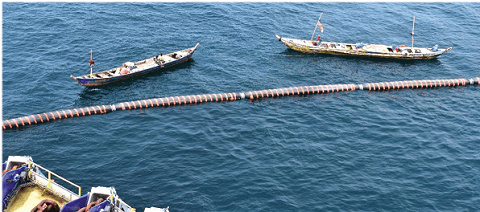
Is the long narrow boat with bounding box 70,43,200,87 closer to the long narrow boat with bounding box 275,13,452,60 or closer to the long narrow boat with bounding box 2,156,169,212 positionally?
the long narrow boat with bounding box 275,13,452,60

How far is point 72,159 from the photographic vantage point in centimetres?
6366

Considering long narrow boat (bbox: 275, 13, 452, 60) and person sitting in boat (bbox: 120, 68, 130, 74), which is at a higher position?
long narrow boat (bbox: 275, 13, 452, 60)

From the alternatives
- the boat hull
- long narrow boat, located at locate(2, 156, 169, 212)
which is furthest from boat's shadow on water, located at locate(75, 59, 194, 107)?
the boat hull

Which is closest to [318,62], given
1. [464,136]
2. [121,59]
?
[464,136]

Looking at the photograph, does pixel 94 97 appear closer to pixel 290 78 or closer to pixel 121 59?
pixel 121 59

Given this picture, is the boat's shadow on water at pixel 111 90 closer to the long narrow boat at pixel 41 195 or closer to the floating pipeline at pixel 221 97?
the floating pipeline at pixel 221 97

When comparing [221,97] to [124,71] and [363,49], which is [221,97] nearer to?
[124,71]

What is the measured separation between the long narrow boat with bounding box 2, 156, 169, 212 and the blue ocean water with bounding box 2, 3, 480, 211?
540cm

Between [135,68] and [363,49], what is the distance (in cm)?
4850

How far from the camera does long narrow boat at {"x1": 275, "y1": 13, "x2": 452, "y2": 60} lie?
99.8 meters

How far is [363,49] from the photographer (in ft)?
328

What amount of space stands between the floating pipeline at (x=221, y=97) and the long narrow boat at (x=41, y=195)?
1765 cm

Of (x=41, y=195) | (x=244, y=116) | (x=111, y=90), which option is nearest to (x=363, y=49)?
(x=244, y=116)

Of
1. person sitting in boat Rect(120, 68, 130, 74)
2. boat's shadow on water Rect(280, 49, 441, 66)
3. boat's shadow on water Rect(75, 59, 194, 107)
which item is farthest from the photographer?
boat's shadow on water Rect(280, 49, 441, 66)
